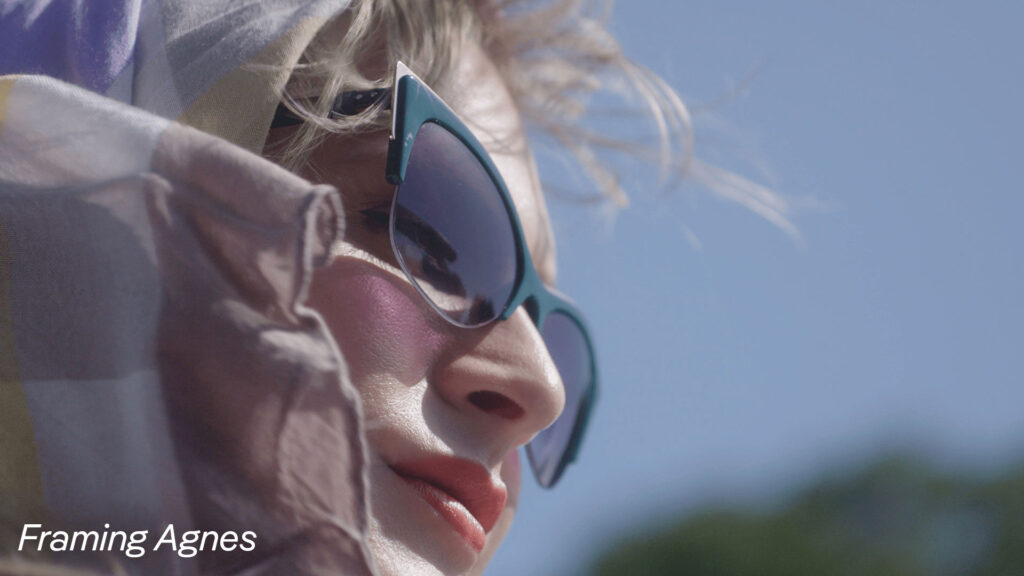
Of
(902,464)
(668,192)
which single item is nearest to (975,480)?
(902,464)

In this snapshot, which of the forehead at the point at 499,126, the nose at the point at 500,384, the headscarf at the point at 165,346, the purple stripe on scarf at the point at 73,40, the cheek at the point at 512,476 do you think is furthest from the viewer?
the cheek at the point at 512,476

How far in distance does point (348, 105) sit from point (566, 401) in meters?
0.77

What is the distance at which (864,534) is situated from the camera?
24.1m

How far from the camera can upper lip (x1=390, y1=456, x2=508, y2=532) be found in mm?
1225

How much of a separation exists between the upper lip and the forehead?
0.38 metres

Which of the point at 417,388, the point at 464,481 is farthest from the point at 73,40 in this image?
the point at 464,481

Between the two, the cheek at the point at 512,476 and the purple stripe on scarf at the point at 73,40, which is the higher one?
the purple stripe on scarf at the point at 73,40

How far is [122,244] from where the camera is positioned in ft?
3.31

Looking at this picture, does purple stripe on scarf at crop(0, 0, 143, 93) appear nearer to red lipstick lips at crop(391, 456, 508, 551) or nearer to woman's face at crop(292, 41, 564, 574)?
woman's face at crop(292, 41, 564, 574)

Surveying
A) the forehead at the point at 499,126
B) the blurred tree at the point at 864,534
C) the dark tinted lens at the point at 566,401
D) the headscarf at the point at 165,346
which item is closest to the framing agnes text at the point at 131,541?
the headscarf at the point at 165,346

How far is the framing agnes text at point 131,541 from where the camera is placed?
3.20 feet

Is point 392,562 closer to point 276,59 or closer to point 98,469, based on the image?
point 98,469

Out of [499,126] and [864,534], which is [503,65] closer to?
[499,126]

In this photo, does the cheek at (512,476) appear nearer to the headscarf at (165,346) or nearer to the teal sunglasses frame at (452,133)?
the teal sunglasses frame at (452,133)
